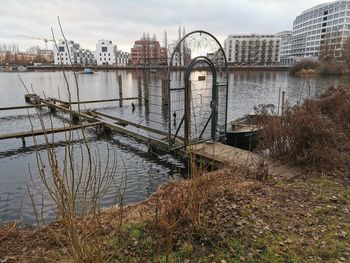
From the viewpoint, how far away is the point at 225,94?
348 inches

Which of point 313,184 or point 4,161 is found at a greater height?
point 313,184

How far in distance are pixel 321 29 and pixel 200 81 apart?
114087 mm

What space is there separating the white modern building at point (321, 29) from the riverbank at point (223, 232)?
73.9 meters

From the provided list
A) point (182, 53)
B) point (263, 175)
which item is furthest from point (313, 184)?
point (182, 53)

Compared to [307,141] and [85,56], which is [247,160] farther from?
[85,56]

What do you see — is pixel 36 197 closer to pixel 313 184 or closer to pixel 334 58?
pixel 313 184

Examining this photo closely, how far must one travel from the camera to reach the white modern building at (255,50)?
10644cm

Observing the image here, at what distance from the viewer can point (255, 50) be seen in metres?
107

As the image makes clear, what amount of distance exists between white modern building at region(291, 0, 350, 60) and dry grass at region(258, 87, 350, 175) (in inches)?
2789

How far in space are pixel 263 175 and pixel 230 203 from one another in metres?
1.58

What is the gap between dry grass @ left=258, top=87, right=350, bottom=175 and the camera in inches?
235

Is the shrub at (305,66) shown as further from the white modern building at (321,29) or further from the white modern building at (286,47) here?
the white modern building at (286,47)

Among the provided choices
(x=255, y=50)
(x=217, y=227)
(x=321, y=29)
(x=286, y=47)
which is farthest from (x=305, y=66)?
(x=286, y=47)

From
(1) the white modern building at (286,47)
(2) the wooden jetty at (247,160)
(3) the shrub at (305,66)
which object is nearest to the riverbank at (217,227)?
(2) the wooden jetty at (247,160)
